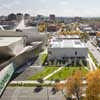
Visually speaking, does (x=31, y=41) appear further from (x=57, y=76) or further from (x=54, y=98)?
(x=54, y=98)

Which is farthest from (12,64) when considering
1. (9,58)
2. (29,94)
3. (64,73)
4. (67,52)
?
(67,52)

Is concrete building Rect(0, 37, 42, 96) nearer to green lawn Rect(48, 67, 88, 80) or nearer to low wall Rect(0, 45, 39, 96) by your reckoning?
low wall Rect(0, 45, 39, 96)

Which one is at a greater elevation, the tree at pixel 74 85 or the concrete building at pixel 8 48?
the concrete building at pixel 8 48

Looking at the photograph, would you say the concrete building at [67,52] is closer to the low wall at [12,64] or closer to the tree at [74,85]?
the low wall at [12,64]

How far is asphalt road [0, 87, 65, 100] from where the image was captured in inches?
1259

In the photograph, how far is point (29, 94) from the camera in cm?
3338

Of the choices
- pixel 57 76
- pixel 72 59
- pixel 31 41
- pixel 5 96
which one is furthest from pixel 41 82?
pixel 31 41

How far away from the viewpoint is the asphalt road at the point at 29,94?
105 ft

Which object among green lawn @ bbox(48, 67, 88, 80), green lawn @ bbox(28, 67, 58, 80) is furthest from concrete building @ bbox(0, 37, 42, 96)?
green lawn @ bbox(48, 67, 88, 80)

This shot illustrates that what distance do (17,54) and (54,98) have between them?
17531 millimetres

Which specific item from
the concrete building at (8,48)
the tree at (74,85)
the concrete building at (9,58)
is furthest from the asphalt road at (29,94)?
the concrete building at (8,48)

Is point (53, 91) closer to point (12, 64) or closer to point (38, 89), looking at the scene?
point (38, 89)

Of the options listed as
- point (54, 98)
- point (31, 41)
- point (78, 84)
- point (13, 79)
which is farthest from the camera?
point (31, 41)

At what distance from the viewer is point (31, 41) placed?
63156 mm
